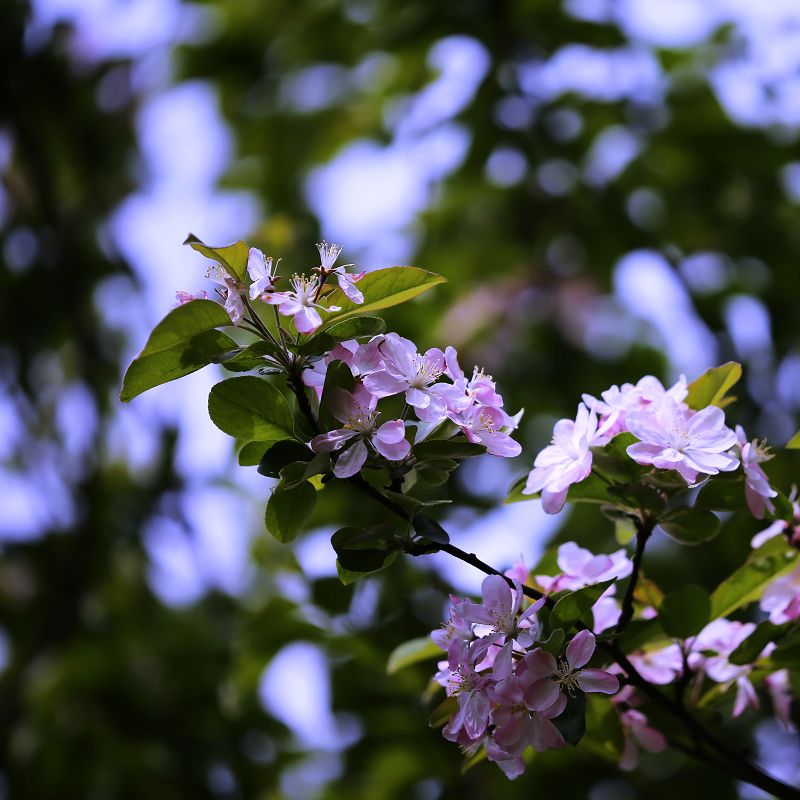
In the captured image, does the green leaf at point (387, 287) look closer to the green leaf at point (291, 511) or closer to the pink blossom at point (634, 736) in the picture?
the green leaf at point (291, 511)

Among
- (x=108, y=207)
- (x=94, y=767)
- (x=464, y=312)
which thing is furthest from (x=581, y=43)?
(x=94, y=767)

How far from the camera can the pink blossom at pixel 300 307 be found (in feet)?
2.24

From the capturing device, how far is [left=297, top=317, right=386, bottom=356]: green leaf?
710mm

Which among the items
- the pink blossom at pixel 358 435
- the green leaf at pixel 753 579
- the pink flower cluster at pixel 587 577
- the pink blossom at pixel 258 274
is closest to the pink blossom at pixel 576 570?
the pink flower cluster at pixel 587 577

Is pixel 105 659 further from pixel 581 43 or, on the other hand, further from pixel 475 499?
pixel 581 43

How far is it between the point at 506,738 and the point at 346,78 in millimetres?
2221

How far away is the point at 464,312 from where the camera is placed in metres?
2.55

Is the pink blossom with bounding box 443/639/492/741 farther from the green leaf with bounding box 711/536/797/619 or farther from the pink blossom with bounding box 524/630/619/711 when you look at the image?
the green leaf with bounding box 711/536/797/619

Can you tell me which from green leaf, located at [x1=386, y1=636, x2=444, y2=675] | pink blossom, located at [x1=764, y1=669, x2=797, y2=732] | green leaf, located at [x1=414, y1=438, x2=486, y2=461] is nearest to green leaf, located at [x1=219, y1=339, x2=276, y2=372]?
green leaf, located at [x1=414, y1=438, x2=486, y2=461]

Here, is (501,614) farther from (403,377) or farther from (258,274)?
(258,274)

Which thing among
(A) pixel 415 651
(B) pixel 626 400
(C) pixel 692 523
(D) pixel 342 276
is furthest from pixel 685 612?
(D) pixel 342 276

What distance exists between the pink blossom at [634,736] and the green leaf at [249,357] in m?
0.43

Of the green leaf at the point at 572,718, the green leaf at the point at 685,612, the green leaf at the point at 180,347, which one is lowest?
the green leaf at the point at 685,612

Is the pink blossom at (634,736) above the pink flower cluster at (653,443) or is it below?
below
